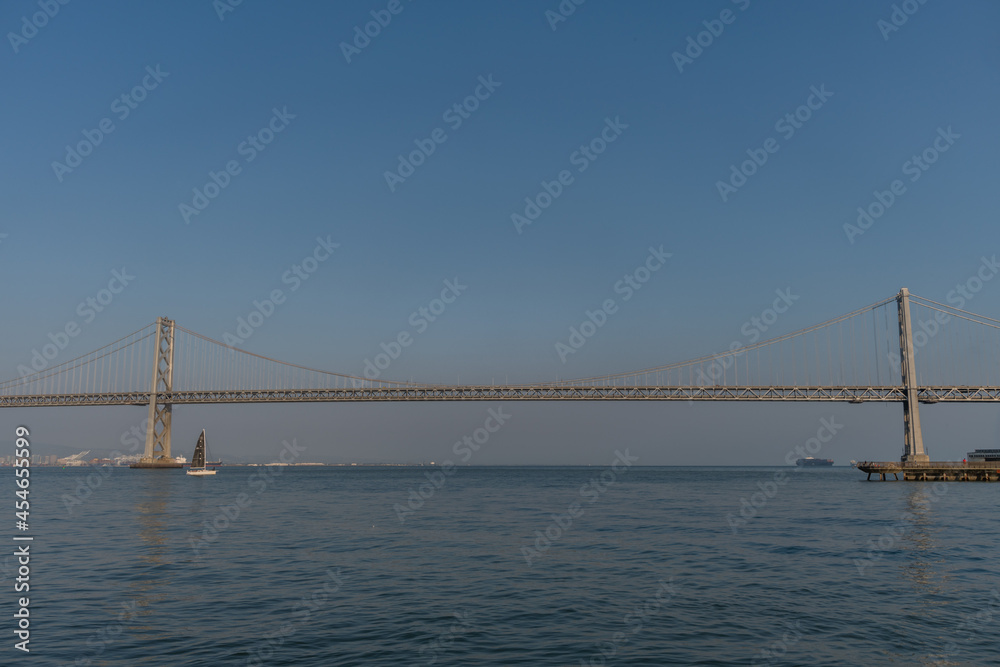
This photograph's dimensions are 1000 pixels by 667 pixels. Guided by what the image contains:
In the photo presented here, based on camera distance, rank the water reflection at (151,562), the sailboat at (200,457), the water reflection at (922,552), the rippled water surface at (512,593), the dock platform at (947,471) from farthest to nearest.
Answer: the sailboat at (200,457) → the dock platform at (947,471) → the water reflection at (922,552) → the water reflection at (151,562) → the rippled water surface at (512,593)

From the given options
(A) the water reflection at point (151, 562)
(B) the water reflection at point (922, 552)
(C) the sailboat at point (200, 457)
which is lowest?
(B) the water reflection at point (922, 552)

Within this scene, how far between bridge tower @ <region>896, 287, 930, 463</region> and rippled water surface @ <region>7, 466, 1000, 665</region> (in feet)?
170

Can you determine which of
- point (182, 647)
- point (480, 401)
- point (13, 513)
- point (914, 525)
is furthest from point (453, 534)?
Result: point (480, 401)

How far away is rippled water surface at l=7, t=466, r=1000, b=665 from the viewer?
10445 mm

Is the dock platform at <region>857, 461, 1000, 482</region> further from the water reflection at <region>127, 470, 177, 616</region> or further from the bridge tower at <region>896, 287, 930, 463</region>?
the water reflection at <region>127, 470, 177, 616</region>

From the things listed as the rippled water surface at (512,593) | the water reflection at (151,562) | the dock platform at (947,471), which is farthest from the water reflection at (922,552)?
the dock platform at (947,471)

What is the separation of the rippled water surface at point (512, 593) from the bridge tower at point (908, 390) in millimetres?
51824

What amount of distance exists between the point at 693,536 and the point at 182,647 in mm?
17193

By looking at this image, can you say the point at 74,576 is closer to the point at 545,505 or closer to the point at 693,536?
the point at 693,536

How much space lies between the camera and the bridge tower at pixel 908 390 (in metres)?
72.4

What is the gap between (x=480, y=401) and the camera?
3602 inches

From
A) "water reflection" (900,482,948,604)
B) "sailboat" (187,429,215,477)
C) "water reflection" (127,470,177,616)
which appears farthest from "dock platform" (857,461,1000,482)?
"sailboat" (187,429,215,477)

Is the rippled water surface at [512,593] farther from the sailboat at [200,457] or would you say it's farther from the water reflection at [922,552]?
the sailboat at [200,457]

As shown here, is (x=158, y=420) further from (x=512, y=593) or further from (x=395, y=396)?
(x=512, y=593)
